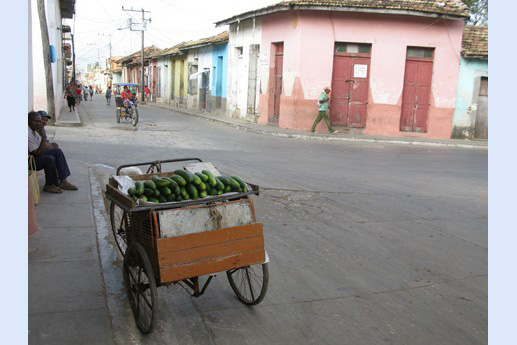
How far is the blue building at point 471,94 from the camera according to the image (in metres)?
19.4

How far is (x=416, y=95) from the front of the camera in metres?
19.4

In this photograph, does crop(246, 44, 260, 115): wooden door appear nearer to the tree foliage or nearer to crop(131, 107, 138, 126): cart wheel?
crop(131, 107, 138, 126): cart wheel

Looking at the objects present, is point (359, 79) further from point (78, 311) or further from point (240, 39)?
point (78, 311)

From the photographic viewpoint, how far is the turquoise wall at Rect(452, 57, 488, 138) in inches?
763

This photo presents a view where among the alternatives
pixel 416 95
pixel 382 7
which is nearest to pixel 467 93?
pixel 416 95

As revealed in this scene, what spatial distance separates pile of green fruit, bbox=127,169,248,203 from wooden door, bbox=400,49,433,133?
16.7 metres

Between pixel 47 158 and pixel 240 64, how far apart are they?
18.5 meters

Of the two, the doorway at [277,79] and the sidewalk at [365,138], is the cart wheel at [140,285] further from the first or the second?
the doorway at [277,79]

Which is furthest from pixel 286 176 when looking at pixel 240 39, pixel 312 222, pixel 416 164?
pixel 240 39

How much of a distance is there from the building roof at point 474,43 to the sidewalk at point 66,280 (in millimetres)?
16945

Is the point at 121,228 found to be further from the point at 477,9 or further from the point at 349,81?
the point at 477,9

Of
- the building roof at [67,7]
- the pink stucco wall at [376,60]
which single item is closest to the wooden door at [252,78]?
the pink stucco wall at [376,60]

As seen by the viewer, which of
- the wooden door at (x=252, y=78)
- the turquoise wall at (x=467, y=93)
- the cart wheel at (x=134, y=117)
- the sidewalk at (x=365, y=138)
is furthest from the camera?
the wooden door at (x=252, y=78)

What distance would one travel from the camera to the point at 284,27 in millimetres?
19750
